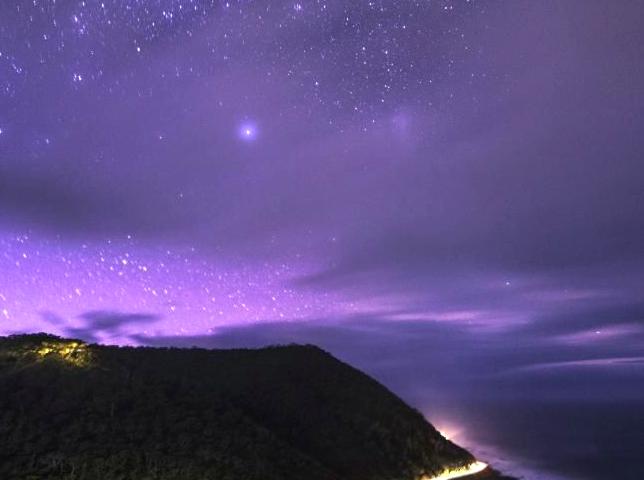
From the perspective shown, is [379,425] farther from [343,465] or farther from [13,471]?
[13,471]

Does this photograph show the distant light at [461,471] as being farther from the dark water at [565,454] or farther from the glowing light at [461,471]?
the dark water at [565,454]

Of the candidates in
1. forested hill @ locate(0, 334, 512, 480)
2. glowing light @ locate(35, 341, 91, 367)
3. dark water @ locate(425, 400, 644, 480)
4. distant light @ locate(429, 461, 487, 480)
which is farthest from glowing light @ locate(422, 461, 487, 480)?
glowing light @ locate(35, 341, 91, 367)

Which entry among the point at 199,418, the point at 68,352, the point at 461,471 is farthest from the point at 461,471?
the point at 68,352

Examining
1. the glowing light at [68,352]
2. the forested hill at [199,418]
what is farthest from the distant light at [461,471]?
the glowing light at [68,352]

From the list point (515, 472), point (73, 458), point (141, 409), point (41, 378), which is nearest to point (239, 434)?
point (141, 409)

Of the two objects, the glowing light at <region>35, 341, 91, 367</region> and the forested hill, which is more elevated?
the glowing light at <region>35, 341, 91, 367</region>

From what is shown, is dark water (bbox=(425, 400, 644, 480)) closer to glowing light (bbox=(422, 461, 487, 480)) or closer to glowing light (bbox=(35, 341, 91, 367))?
glowing light (bbox=(422, 461, 487, 480))
